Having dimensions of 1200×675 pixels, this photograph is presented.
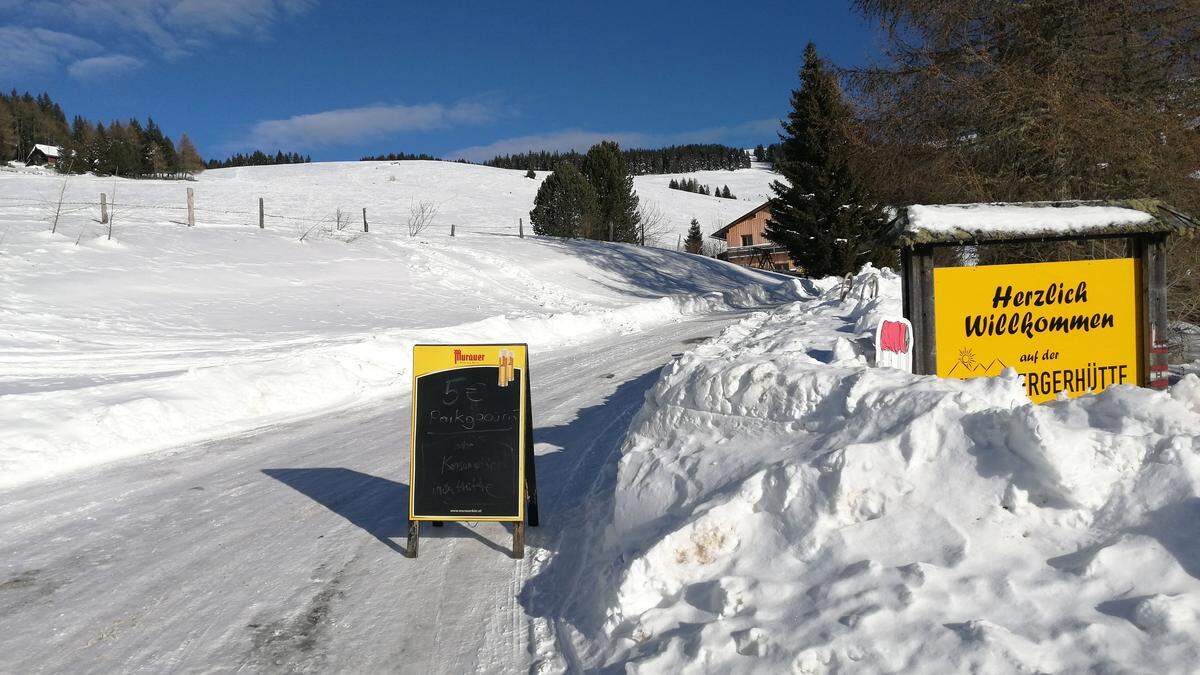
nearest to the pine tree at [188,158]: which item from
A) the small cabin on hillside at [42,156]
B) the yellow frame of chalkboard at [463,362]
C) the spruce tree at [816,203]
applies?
the small cabin on hillside at [42,156]

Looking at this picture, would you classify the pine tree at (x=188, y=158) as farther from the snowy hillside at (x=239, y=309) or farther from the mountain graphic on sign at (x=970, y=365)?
the mountain graphic on sign at (x=970, y=365)

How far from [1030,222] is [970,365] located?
126 centimetres

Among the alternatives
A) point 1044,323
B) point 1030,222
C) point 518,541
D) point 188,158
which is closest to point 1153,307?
point 1044,323

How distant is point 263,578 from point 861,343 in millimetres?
7166

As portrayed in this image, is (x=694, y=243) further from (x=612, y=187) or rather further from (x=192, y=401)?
(x=192, y=401)

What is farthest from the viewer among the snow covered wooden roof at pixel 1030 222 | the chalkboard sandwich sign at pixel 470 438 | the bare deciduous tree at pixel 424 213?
the bare deciduous tree at pixel 424 213

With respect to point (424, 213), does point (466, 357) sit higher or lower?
lower

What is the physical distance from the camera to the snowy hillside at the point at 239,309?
31.6 ft

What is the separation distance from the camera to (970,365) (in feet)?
21.0

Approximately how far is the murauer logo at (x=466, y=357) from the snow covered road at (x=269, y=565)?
139 cm

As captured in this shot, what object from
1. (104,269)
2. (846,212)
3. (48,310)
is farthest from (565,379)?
(846,212)

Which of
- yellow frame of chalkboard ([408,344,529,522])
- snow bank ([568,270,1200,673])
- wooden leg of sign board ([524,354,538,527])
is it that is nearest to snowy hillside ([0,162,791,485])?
yellow frame of chalkboard ([408,344,529,522])

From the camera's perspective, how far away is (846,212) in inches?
Result: 1222

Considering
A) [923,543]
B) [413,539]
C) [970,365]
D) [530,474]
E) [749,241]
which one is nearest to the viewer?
[923,543]
